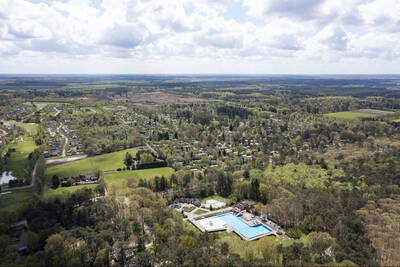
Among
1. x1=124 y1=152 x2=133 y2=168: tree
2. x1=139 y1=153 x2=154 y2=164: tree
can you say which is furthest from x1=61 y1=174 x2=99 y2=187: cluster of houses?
x1=139 y1=153 x2=154 y2=164: tree

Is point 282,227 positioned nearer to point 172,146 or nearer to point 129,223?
point 129,223

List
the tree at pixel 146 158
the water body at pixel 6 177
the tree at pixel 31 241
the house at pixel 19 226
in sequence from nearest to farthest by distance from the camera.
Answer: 1. the tree at pixel 31 241
2. the house at pixel 19 226
3. the water body at pixel 6 177
4. the tree at pixel 146 158

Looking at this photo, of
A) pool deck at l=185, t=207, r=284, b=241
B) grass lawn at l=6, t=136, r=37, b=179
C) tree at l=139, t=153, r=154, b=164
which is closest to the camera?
pool deck at l=185, t=207, r=284, b=241

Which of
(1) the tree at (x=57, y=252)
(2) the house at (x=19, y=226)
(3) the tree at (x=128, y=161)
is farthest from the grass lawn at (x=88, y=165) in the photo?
(1) the tree at (x=57, y=252)

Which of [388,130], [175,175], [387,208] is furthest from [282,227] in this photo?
[388,130]

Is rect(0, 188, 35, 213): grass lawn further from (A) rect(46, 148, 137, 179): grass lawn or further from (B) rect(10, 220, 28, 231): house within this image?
(A) rect(46, 148, 137, 179): grass lawn

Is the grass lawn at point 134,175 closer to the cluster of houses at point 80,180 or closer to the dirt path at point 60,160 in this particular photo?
the cluster of houses at point 80,180
